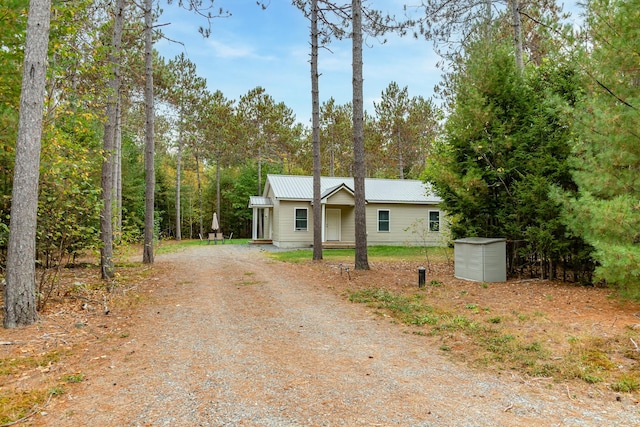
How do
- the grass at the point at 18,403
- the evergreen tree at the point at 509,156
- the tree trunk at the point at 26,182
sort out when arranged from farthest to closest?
the evergreen tree at the point at 509,156, the tree trunk at the point at 26,182, the grass at the point at 18,403

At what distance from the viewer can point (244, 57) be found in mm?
15609

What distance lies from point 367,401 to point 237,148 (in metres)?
29.9

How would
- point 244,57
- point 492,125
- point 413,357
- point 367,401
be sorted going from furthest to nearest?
point 244,57 < point 492,125 < point 413,357 < point 367,401

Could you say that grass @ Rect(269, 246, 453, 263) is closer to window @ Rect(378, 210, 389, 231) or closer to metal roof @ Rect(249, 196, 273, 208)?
window @ Rect(378, 210, 389, 231)

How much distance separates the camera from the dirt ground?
2.74 m

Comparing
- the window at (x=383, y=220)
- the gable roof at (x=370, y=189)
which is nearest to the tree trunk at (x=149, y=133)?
the gable roof at (x=370, y=189)

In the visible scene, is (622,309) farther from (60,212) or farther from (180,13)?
(180,13)

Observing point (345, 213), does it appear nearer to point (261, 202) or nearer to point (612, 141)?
point (261, 202)

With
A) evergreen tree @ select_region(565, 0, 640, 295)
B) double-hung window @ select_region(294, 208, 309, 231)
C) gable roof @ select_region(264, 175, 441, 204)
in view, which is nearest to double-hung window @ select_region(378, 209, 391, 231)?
gable roof @ select_region(264, 175, 441, 204)

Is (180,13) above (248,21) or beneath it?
beneath

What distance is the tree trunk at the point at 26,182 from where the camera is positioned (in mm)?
4645

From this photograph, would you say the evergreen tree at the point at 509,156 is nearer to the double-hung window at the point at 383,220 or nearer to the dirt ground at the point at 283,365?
the dirt ground at the point at 283,365

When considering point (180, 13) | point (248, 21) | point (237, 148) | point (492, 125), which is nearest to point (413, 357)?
point (492, 125)

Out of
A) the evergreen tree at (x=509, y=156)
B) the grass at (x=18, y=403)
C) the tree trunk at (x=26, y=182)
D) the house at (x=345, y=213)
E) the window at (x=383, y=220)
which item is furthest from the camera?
the window at (x=383, y=220)
